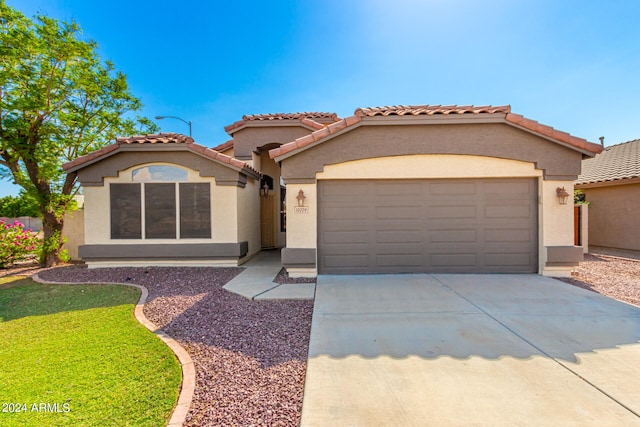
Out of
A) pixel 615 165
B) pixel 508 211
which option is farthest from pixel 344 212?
pixel 615 165

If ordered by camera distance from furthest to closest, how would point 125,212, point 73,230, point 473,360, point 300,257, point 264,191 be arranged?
1. point 264,191
2. point 73,230
3. point 125,212
4. point 300,257
5. point 473,360

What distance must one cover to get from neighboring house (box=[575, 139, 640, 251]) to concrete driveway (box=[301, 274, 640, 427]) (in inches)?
370

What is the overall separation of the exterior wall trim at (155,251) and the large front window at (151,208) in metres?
0.32

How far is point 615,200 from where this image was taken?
41.0 ft

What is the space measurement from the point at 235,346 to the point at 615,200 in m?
16.7

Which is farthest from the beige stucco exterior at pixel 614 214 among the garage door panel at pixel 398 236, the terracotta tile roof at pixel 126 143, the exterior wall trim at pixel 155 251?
the terracotta tile roof at pixel 126 143

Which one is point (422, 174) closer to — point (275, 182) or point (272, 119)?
point (272, 119)

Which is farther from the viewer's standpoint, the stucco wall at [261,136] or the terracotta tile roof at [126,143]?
the stucco wall at [261,136]

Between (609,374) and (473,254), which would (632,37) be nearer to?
(473,254)

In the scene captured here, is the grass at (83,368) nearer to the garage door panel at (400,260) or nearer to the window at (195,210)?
the window at (195,210)

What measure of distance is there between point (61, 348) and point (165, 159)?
6273mm

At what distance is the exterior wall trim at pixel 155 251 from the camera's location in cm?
901

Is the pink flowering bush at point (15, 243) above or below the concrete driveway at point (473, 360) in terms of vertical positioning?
above

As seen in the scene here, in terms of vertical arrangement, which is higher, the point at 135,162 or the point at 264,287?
the point at 135,162
